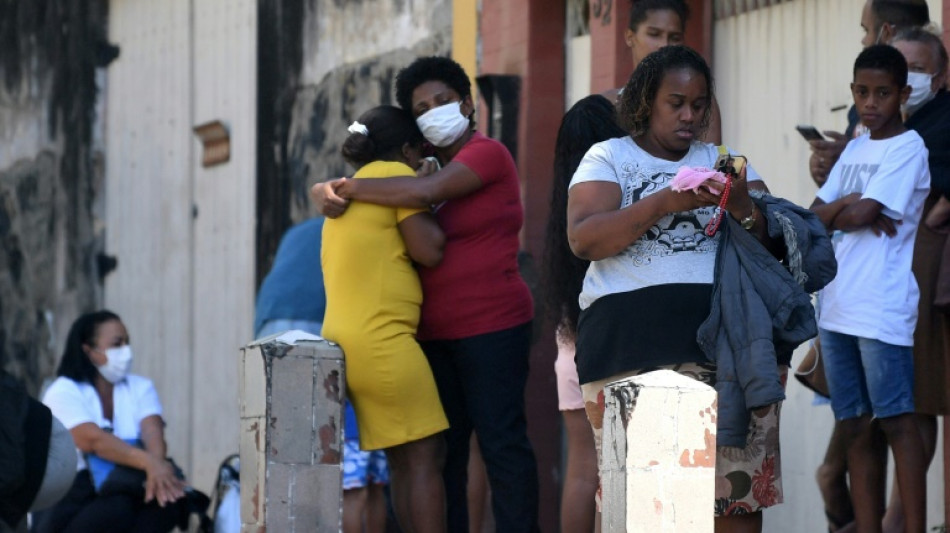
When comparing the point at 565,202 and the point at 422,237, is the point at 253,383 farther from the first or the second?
the point at 565,202

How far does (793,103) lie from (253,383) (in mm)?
3354

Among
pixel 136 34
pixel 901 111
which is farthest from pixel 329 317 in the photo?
pixel 136 34

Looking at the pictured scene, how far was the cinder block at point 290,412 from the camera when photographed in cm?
612

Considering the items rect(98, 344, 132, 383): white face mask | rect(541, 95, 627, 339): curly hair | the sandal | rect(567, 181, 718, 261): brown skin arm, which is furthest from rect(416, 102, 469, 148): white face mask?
rect(98, 344, 132, 383): white face mask

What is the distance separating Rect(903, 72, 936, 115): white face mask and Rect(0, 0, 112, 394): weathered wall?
9.41 meters

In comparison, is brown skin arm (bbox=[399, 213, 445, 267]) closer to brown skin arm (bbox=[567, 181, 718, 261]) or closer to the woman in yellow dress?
the woman in yellow dress

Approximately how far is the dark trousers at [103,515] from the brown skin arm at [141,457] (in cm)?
7

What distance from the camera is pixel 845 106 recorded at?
8.05 m

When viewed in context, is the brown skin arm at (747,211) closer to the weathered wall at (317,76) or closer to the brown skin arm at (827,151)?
the brown skin arm at (827,151)

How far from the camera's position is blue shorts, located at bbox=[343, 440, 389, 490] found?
814 cm

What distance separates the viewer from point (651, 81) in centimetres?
542

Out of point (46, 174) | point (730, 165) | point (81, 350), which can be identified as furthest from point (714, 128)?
point (46, 174)

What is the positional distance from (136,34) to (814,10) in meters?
7.72

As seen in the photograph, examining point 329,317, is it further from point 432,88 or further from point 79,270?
point 79,270
